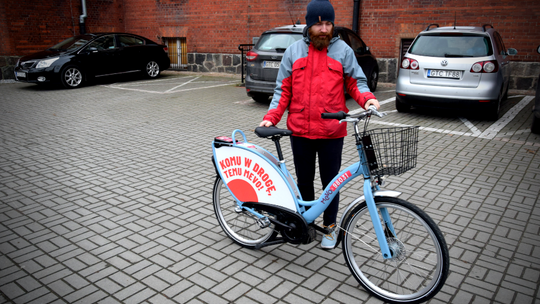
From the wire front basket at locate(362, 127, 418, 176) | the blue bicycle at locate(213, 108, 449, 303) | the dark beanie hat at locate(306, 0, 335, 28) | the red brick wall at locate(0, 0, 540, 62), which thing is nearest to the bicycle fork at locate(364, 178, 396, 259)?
the blue bicycle at locate(213, 108, 449, 303)

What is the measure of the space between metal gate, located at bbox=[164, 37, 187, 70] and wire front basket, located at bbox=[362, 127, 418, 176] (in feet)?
52.6

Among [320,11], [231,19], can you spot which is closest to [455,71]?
[320,11]

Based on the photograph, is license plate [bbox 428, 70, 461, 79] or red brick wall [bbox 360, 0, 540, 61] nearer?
license plate [bbox 428, 70, 461, 79]

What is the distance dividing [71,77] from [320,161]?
451 inches

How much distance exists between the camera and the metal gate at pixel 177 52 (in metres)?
17.8

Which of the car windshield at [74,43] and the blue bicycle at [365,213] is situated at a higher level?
Result: the car windshield at [74,43]

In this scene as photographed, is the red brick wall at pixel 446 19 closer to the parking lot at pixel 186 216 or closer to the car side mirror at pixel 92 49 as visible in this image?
the parking lot at pixel 186 216

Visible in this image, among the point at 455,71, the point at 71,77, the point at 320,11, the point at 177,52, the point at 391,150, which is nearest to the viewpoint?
the point at 391,150

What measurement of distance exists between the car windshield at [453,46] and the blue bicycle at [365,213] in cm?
600

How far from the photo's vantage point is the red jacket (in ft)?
10.4

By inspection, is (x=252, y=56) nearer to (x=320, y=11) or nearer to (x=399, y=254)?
(x=320, y=11)

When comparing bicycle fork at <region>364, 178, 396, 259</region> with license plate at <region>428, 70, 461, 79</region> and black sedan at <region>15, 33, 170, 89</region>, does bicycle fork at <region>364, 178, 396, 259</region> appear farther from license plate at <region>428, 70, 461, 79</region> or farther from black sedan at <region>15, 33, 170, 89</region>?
black sedan at <region>15, 33, 170, 89</region>

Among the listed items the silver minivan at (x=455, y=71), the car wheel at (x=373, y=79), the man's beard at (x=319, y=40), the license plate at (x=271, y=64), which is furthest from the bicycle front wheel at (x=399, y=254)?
the car wheel at (x=373, y=79)

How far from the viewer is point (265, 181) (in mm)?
3273
